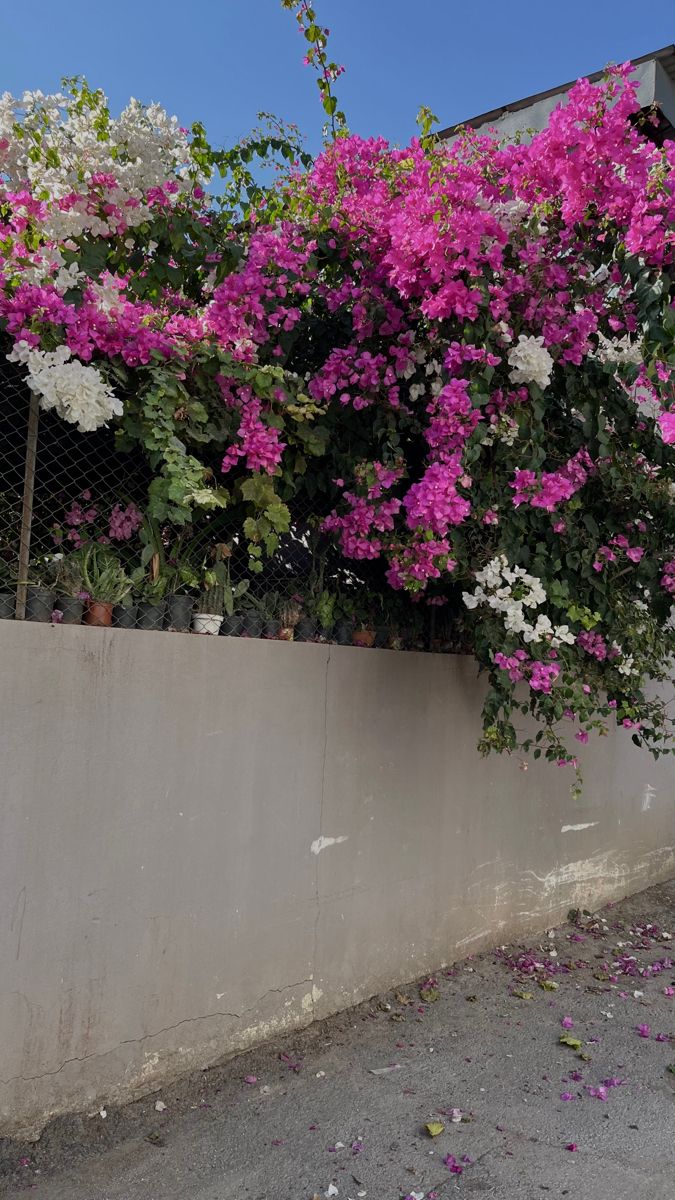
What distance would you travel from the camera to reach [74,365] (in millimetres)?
2789

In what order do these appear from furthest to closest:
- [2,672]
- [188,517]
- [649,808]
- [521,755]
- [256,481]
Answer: [649,808] < [521,755] < [256,481] < [188,517] < [2,672]

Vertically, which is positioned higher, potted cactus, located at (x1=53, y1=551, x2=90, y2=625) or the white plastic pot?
potted cactus, located at (x1=53, y1=551, x2=90, y2=625)

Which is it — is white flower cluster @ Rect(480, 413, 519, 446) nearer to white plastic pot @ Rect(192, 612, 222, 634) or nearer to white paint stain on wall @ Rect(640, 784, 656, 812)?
white plastic pot @ Rect(192, 612, 222, 634)

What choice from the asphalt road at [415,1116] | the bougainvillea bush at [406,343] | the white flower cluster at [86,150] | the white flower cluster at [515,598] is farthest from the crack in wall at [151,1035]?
the white flower cluster at [86,150]

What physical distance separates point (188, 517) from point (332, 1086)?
2.06 m

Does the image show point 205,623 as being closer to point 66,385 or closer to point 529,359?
point 66,385

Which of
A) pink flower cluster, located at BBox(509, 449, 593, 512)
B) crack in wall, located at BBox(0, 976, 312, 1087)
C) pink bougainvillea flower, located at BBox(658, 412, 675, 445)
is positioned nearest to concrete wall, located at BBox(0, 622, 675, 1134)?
crack in wall, located at BBox(0, 976, 312, 1087)

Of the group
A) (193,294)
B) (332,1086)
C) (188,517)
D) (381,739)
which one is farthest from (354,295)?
(332,1086)

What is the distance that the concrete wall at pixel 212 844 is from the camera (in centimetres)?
274

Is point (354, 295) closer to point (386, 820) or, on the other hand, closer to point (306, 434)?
point (306, 434)

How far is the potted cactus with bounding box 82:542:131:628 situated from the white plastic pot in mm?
313

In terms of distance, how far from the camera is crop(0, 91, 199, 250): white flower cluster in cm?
301

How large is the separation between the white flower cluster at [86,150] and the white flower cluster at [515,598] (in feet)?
5.97

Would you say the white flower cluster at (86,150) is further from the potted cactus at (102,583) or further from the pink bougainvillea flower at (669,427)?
the pink bougainvillea flower at (669,427)
